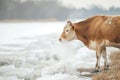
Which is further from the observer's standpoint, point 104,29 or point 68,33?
point 68,33

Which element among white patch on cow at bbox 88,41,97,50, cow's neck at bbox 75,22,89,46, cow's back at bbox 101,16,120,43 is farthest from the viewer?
cow's neck at bbox 75,22,89,46

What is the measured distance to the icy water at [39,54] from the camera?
3172 millimetres

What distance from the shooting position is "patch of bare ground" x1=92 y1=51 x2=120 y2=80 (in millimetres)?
3004

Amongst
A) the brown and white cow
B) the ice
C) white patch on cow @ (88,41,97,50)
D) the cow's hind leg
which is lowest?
the ice

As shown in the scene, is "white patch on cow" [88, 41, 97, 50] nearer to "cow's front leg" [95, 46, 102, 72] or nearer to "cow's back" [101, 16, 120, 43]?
"cow's front leg" [95, 46, 102, 72]

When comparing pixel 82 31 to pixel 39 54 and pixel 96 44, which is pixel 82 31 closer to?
pixel 96 44

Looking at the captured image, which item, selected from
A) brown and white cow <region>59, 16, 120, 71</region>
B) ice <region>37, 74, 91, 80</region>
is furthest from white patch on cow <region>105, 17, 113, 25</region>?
ice <region>37, 74, 91, 80</region>

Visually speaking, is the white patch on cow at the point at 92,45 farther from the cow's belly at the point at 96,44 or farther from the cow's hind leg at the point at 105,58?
the cow's hind leg at the point at 105,58

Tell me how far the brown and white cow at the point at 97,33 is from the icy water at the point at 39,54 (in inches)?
2.6

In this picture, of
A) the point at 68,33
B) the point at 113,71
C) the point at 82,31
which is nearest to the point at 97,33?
the point at 82,31

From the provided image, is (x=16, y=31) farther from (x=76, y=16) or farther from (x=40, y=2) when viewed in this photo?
(x=76, y=16)

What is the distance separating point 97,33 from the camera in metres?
3.25

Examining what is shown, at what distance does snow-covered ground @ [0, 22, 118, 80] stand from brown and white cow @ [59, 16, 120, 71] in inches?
2.6

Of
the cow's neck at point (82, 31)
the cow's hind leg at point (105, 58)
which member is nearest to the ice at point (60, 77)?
the cow's hind leg at point (105, 58)
